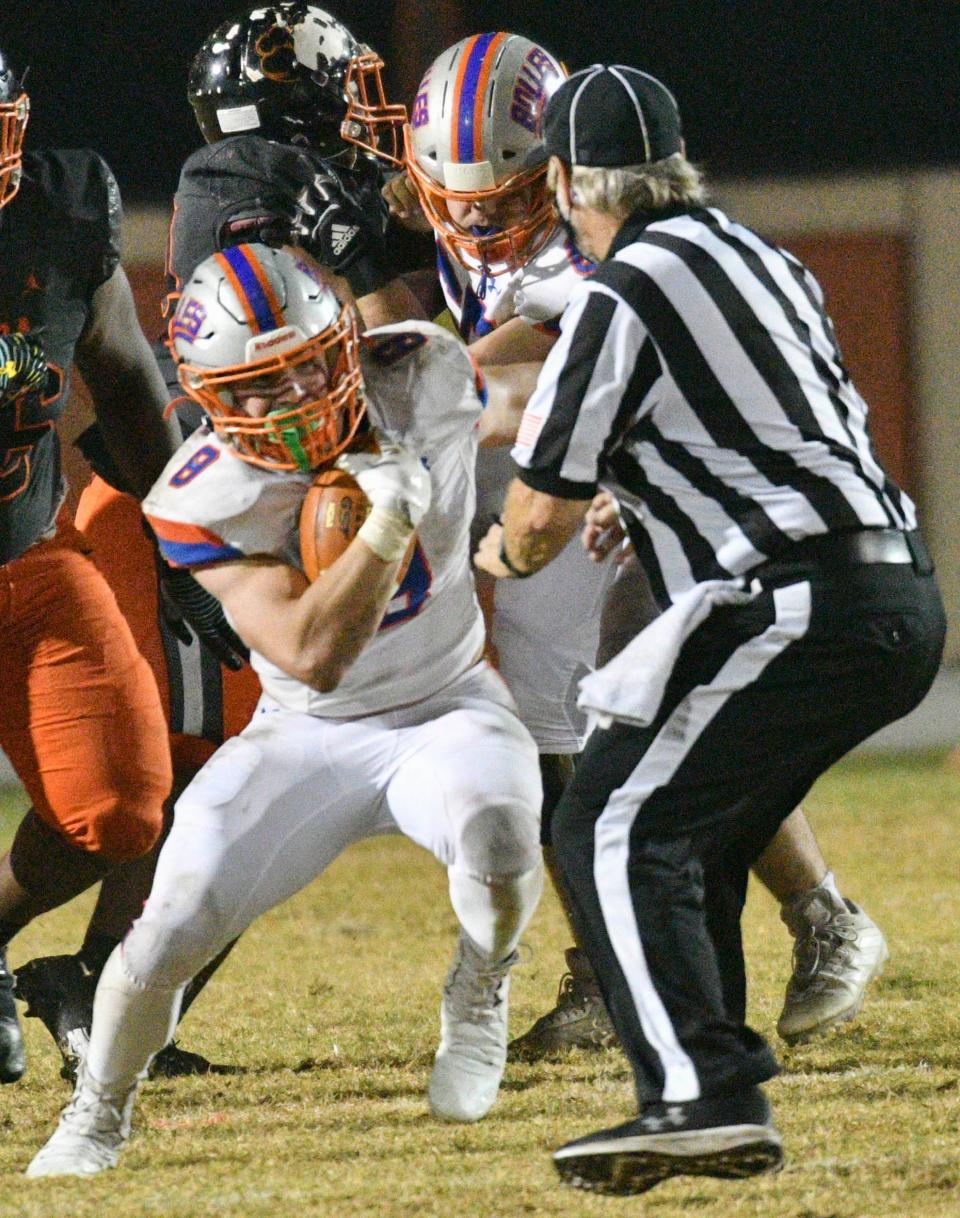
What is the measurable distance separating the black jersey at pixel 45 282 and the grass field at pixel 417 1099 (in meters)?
1.18

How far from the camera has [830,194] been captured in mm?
11727

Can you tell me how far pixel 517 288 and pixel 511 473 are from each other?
15.7 inches

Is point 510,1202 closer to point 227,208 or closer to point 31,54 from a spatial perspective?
point 227,208

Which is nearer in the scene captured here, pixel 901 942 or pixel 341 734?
pixel 341 734

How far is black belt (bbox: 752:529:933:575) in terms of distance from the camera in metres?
2.97

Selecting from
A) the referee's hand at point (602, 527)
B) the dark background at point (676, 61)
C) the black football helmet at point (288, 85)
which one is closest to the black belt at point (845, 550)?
the referee's hand at point (602, 527)

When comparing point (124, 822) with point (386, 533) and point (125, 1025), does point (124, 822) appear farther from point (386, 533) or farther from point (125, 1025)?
point (386, 533)

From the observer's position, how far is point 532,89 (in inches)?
166

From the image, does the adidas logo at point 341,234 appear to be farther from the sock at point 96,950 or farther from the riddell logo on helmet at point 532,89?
the sock at point 96,950

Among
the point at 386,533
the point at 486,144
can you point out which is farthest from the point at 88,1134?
the point at 486,144

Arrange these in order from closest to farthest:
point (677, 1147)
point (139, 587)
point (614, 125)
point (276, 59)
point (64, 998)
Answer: point (677, 1147) → point (614, 125) → point (64, 998) → point (139, 587) → point (276, 59)

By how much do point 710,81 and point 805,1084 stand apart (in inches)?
433

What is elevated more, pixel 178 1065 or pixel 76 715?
pixel 76 715

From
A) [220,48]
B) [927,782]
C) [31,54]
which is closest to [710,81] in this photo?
[31,54]
